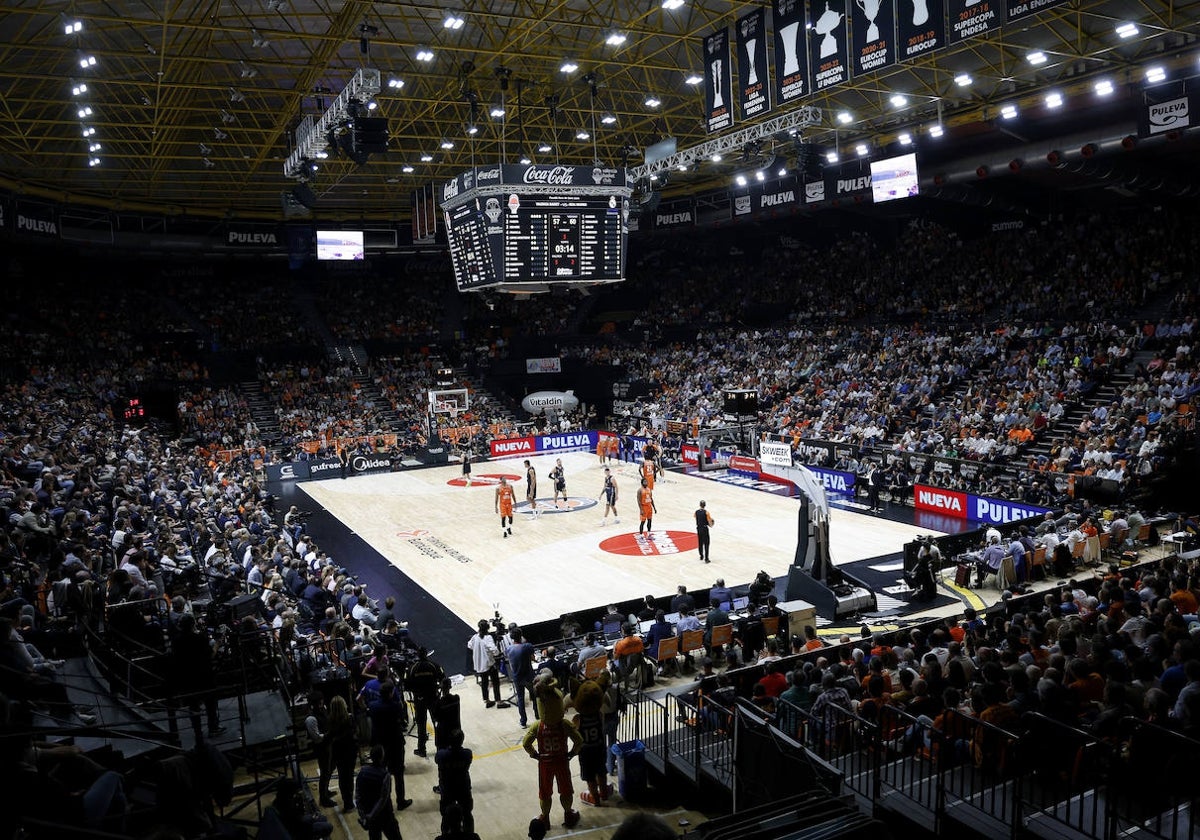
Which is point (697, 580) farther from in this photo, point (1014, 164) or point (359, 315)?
point (359, 315)

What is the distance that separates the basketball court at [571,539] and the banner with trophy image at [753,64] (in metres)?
9.15

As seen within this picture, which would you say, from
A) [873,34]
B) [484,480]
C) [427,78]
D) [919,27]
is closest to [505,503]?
[484,480]

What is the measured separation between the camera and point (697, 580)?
18.7 metres

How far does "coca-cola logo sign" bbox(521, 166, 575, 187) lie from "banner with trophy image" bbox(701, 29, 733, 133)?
21.5ft

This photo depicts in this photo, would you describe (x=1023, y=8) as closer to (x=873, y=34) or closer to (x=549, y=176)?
(x=873, y=34)

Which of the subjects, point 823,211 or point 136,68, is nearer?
point 136,68

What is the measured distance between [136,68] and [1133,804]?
966 inches

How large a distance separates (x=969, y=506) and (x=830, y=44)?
13511 mm

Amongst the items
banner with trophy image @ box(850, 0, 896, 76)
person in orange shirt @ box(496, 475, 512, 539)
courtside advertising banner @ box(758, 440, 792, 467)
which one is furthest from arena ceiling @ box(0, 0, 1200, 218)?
courtside advertising banner @ box(758, 440, 792, 467)

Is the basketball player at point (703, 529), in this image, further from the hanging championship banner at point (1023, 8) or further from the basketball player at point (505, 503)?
the hanging championship banner at point (1023, 8)

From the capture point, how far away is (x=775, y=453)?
29797mm

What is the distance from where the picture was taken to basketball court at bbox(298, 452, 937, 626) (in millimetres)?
18469

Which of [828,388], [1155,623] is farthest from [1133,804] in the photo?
[828,388]

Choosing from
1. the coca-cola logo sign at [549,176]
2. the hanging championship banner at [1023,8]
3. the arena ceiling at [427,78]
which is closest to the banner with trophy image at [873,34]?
the hanging championship banner at [1023,8]
